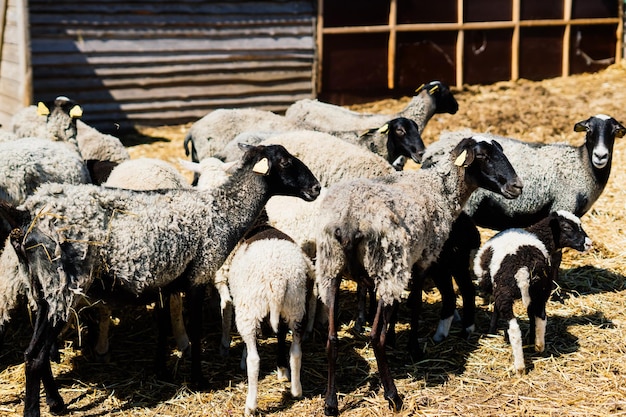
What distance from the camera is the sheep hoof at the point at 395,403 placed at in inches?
238

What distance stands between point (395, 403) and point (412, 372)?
0.69 m

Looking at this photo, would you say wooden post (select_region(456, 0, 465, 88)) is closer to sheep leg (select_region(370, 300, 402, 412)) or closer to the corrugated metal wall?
the corrugated metal wall

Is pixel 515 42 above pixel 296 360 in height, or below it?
above

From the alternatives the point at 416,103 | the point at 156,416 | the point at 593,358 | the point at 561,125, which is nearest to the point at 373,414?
the point at 156,416

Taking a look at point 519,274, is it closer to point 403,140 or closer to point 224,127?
point 403,140

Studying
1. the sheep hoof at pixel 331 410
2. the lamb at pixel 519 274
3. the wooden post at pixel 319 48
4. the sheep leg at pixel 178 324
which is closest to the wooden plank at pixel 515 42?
the wooden post at pixel 319 48

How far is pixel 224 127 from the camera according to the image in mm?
11055

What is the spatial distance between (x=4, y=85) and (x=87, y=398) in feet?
32.2

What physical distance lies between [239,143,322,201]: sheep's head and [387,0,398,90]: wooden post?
407 inches

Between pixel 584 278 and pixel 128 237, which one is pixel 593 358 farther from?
pixel 128 237

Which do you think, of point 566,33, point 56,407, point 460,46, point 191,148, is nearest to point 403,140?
point 191,148

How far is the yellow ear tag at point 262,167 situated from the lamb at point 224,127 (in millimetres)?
4122

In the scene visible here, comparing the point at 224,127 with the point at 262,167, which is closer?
the point at 262,167

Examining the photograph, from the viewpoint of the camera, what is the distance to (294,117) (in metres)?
12.0
